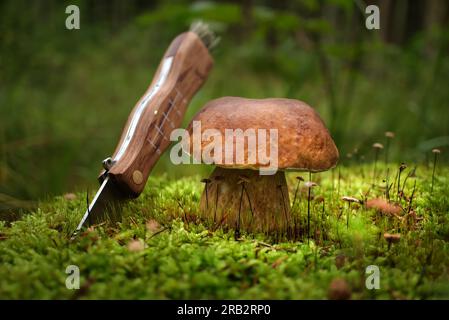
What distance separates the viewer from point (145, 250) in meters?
1.69

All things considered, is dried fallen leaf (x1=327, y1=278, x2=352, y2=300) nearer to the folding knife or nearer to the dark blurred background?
the folding knife

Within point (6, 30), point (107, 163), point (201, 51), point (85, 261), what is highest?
point (6, 30)

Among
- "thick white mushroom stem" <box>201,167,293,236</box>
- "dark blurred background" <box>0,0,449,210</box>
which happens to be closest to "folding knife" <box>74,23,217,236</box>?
"thick white mushroom stem" <box>201,167,293,236</box>

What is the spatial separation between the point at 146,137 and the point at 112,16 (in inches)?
523

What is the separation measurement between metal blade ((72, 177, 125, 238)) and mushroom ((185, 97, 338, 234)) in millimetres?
407

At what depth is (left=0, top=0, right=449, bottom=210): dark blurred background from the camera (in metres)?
3.72

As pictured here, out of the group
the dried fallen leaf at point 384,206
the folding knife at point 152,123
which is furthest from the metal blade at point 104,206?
the dried fallen leaf at point 384,206

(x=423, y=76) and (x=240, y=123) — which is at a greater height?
(x=423, y=76)

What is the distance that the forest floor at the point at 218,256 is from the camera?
58.9 inches

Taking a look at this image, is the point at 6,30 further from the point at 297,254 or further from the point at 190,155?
the point at 297,254
